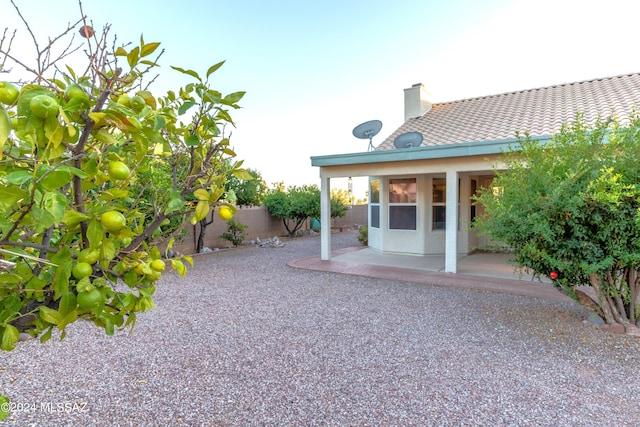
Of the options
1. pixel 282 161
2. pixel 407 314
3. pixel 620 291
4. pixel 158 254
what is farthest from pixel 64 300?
pixel 282 161

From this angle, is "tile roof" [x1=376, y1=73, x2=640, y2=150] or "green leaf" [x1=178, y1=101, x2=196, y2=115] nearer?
"green leaf" [x1=178, y1=101, x2=196, y2=115]

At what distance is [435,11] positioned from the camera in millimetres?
11031

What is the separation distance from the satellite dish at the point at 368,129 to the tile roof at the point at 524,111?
0.65 metres

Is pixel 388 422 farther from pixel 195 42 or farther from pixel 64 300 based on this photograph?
pixel 195 42

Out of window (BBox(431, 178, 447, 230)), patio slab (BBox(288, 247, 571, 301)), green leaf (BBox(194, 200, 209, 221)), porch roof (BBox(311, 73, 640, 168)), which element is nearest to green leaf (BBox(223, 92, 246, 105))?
green leaf (BBox(194, 200, 209, 221))

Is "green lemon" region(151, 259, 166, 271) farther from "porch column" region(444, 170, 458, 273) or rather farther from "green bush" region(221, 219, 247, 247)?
"green bush" region(221, 219, 247, 247)

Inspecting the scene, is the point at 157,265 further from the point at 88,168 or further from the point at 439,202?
the point at 439,202

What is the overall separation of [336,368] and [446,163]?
5818 mm

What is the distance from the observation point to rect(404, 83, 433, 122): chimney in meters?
13.5

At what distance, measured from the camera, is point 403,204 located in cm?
1102

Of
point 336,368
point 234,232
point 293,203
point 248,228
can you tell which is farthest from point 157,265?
point 293,203

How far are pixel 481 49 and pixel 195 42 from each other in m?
8.69

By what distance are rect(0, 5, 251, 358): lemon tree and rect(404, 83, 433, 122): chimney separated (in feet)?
43.4

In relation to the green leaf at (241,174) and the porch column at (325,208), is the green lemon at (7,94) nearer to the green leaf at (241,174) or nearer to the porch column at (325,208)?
the green leaf at (241,174)
